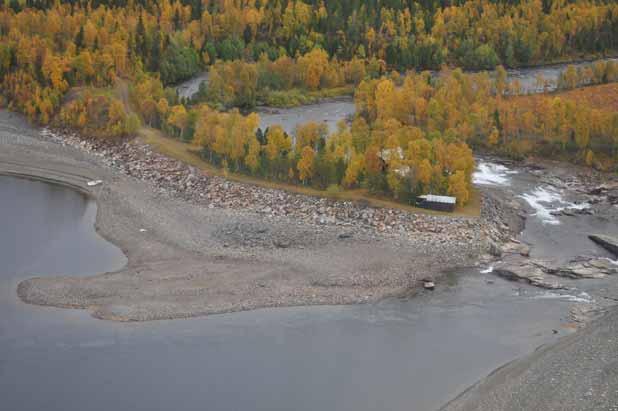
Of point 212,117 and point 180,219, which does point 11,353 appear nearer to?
point 180,219

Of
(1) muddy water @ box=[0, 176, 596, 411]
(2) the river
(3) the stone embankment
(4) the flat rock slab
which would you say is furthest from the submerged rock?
(2) the river

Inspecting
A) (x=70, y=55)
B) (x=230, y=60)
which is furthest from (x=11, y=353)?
(x=230, y=60)

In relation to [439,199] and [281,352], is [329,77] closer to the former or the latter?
[439,199]

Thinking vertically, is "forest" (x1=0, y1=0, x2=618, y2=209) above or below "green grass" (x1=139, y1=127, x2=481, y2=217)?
above

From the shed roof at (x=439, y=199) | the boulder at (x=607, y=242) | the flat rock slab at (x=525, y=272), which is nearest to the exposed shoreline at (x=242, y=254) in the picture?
the shed roof at (x=439, y=199)

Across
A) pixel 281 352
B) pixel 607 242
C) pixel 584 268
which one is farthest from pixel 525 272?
pixel 281 352

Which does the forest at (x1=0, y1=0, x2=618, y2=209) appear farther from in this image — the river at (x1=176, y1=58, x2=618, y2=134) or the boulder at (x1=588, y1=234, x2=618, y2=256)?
the boulder at (x1=588, y1=234, x2=618, y2=256)

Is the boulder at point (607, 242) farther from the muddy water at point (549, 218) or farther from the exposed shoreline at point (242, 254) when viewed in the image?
the exposed shoreline at point (242, 254)
